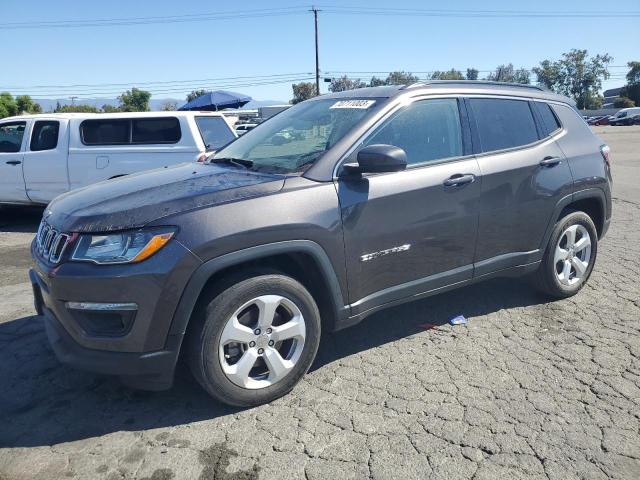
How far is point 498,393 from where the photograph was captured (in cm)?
318

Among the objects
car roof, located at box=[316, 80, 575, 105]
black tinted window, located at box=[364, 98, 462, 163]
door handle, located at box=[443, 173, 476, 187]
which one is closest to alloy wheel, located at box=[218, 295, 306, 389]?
black tinted window, located at box=[364, 98, 462, 163]

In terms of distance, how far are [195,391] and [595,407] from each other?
234 centimetres

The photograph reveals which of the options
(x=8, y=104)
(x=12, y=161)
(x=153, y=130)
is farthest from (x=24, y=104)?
(x=153, y=130)

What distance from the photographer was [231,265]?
285 cm

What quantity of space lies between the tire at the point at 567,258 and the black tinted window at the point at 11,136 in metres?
7.87

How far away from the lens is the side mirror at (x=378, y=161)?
3137 millimetres

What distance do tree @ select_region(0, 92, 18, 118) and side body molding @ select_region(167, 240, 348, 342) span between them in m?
38.0

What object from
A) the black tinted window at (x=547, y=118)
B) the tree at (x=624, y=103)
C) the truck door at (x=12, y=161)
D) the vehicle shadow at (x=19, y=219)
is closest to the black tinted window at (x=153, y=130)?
the truck door at (x=12, y=161)

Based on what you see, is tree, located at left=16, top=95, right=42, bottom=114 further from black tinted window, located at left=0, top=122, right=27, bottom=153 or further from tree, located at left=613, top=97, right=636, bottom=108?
tree, located at left=613, top=97, right=636, bottom=108

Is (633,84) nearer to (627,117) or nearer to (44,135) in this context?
(627,117)

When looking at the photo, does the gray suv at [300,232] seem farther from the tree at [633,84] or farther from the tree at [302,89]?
the tree at [633,84]

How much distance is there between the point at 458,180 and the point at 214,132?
218 inches

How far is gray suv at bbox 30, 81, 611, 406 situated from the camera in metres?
2.73

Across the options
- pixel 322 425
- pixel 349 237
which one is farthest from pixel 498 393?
pixel 349 237
